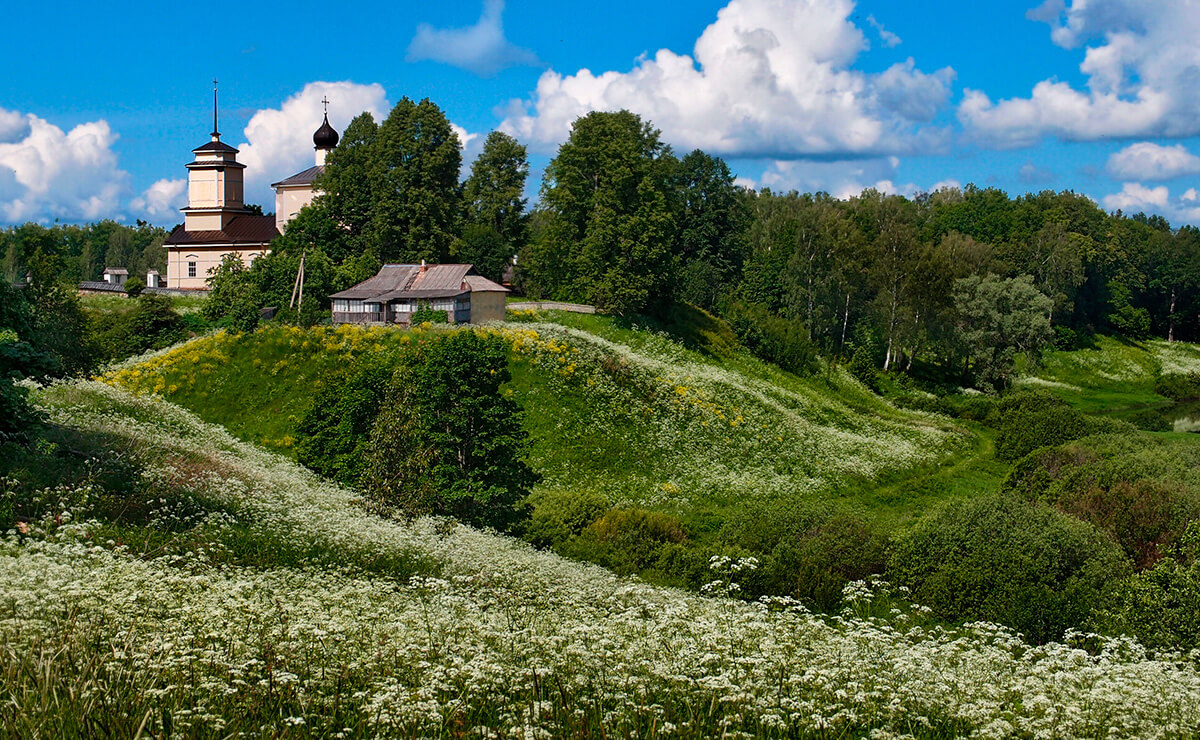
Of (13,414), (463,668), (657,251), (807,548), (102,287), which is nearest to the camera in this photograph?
(463,668)

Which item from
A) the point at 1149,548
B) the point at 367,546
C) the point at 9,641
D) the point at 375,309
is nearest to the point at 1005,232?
the point at 375,309

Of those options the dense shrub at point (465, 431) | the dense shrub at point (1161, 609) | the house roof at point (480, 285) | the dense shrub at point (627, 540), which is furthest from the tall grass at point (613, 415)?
the dense shrub at point (1161, 609)

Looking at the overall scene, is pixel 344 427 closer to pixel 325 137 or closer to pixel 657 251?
pixel 657 251

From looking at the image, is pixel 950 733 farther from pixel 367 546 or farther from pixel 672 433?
pixel 672 433

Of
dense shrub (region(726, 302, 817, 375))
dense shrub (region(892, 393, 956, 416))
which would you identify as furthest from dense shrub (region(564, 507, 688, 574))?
dense shrub (region(892, 393, 956, 416))

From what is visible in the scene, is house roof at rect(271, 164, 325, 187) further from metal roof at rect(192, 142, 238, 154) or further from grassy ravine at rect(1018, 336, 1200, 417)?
grassy ravine at rect(1018, 336, 1200, 417)

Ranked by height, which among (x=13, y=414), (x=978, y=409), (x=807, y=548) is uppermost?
(x=13, y=414)

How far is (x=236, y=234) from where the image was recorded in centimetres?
8119

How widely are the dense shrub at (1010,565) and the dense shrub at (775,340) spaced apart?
4120 centimetres

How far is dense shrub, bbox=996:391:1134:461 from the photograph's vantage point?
4822 cm

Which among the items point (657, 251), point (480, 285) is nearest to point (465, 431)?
point (480, 285)

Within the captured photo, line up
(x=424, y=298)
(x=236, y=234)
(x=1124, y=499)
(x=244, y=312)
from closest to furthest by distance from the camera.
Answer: (x=1124, y=499)
(x=244, y=312)
(x=424, y=298)
(x=236, y=234)

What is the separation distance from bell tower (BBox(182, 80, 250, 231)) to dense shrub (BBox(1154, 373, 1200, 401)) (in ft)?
261

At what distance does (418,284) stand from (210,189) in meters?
35.7
